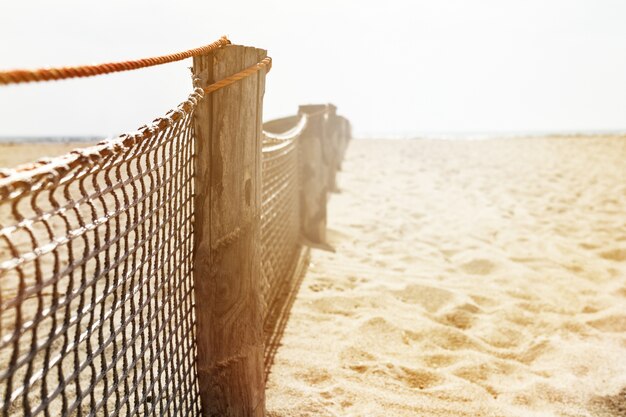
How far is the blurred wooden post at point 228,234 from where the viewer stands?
1.69 meters

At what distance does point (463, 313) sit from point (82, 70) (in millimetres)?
2749

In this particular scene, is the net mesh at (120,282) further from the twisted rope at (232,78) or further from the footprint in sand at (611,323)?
the footprint in sand at (611,323)

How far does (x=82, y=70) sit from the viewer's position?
99 cm

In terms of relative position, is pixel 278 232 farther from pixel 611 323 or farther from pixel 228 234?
pixel 611 323

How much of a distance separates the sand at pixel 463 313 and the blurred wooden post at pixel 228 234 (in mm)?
355

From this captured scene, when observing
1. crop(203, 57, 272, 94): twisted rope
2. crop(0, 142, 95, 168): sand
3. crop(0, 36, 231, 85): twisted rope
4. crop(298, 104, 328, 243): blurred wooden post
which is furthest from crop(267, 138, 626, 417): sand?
crop(0, 142, 95, 168): sand

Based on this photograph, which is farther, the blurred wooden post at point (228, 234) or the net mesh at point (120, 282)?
the blurred wooden post at point (228, 234)

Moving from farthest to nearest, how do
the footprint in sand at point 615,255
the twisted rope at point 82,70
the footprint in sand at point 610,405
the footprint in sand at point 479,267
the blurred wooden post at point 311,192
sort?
the blurred wooden post at point 311,192, the footprint in sand at point 615,255, the footprint in sand at point 479,267, the footprint in sand at point 610,405, the twisted rope at point 82,70

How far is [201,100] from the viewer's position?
1669mm

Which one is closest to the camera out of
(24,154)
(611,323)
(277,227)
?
(611,323)

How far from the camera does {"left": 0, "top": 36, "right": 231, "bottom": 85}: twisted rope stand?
0.84 metres

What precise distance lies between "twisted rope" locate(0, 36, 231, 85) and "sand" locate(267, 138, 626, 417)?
1420mm

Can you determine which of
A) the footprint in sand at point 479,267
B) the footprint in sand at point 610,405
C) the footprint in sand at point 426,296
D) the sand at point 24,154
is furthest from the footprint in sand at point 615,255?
the sand at point 24,154

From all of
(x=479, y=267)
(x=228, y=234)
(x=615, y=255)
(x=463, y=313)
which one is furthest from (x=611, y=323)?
(x=228, y=234)
